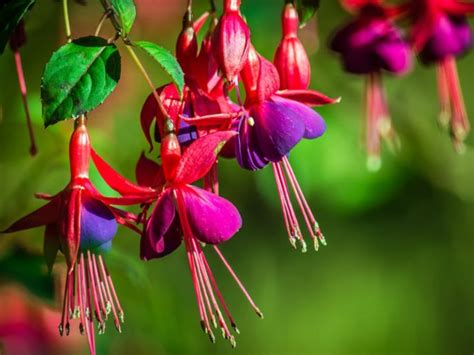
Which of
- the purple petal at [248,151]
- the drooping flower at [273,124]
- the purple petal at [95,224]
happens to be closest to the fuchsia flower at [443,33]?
the drooping flower at [273,124]

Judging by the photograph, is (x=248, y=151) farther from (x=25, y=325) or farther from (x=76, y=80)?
(x=25, y=325)

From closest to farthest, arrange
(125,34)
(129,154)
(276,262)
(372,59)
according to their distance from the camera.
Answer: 1. (125,34)
2. (372,59)
3. (129,154)
4. (276,262)

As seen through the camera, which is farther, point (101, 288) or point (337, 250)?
point (337, 250)

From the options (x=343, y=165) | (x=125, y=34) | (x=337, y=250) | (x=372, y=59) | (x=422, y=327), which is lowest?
(x=422, y=327)

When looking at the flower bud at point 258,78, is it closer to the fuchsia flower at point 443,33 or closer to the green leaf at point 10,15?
the green leaf at point 10,15

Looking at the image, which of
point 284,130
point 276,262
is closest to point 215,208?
point 284,130

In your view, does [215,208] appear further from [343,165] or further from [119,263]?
[343,165]

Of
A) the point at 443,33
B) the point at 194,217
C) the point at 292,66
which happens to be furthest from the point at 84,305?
the point at 443,33
